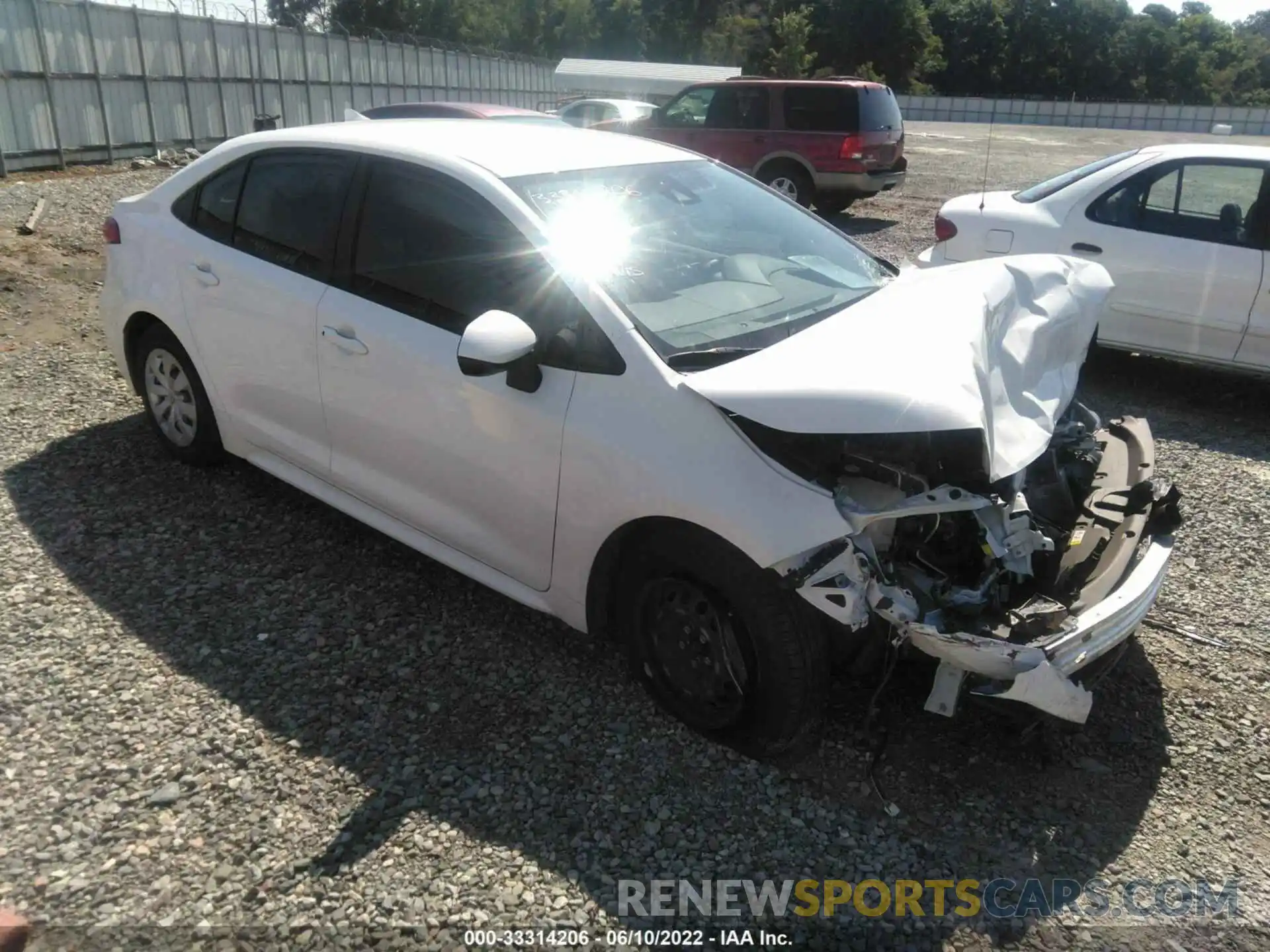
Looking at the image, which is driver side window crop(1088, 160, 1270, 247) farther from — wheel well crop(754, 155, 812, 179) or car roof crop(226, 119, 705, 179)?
wheel well crop(754, 155, 812, 179)

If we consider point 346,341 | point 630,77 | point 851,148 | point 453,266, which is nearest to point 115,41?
point 851,148

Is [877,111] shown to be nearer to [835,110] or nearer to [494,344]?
[835,110]

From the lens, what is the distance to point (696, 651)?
9.91 feet

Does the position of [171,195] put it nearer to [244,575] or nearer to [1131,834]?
[244,575]

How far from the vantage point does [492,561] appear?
11.2ft

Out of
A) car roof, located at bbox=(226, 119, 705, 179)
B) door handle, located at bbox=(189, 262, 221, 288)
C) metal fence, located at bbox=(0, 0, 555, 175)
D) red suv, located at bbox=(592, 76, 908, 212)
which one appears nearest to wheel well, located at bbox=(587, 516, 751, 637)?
car roof, located at bbox=(226, 119, 705, 179)

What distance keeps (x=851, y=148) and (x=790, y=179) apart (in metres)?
0.96

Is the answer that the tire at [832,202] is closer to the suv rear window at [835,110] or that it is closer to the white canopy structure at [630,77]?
the suv rear window at [835,110]

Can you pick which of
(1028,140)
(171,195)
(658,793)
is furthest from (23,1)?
(1028,140)

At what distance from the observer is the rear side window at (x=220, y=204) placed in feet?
14.0

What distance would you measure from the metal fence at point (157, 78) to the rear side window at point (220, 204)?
12288mm

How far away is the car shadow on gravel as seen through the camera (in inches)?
108

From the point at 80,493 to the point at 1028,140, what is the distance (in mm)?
35234

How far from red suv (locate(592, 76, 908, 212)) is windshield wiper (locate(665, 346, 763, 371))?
11.1m
